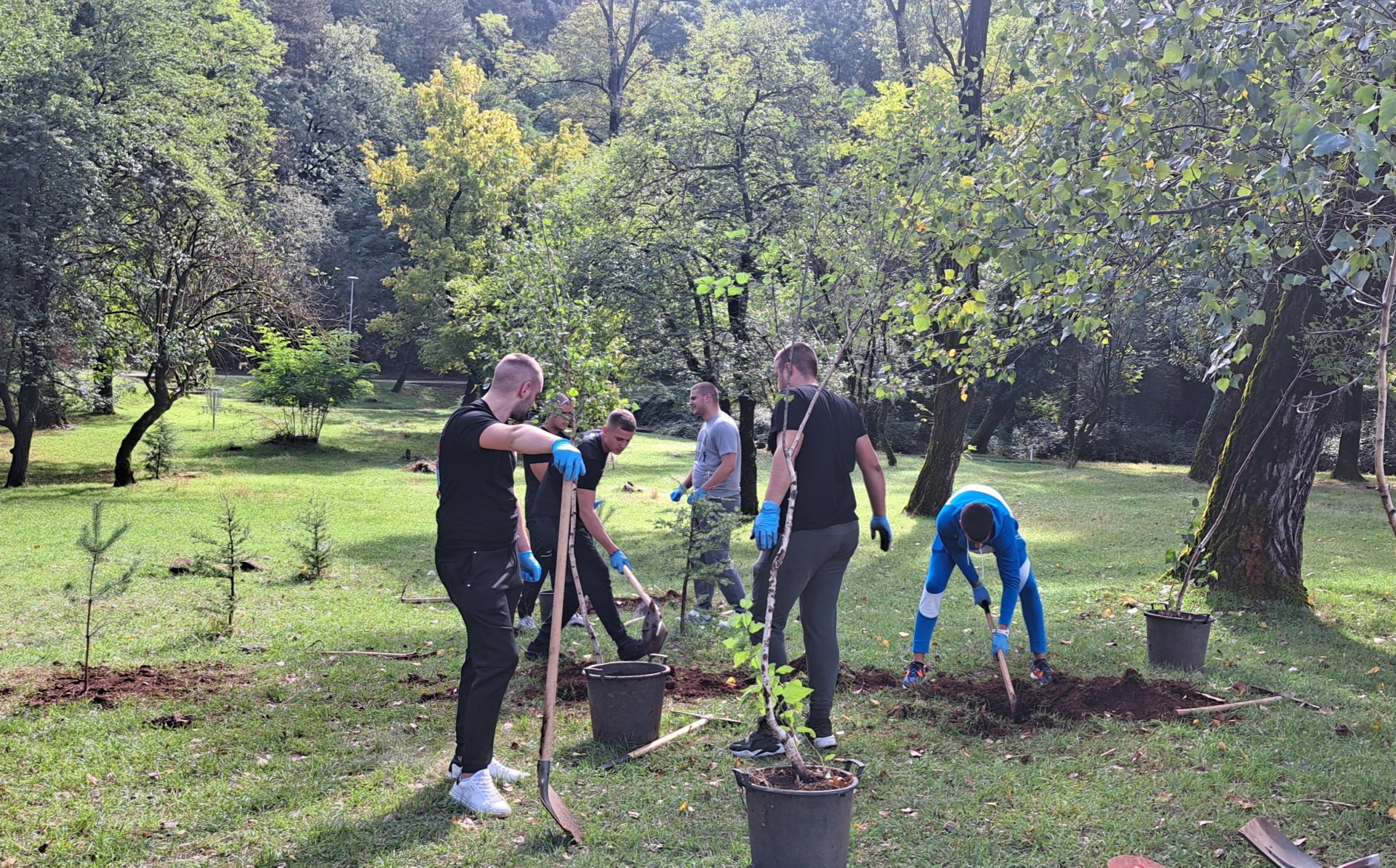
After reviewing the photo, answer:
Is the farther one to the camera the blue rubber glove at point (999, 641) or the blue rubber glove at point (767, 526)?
the blue rubber glove at point (999, 641)

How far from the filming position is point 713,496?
8727mm

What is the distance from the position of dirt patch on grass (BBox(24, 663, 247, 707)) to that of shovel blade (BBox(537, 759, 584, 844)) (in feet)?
10.8

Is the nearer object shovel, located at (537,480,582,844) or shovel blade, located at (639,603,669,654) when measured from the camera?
shovel, located at (537,480,582,844)

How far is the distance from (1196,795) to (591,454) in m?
4.28

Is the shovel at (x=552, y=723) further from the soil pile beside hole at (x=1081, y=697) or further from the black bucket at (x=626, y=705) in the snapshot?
the soil pile beside hole at (x=1081, y=697)

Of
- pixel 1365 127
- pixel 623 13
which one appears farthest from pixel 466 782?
pixel 623 13

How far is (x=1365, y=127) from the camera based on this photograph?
3.26 metres

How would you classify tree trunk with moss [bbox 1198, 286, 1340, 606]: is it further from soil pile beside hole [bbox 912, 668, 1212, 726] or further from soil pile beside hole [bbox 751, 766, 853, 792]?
soil pile beside hole [bbox 751, 766, 853, 792]

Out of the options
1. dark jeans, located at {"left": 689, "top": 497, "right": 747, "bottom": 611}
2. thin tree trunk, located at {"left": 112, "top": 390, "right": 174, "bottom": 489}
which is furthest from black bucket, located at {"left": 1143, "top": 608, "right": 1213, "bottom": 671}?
thin tree trunk, located at {"left": 112, "top": 390, "right": 174, "bottom": 489}

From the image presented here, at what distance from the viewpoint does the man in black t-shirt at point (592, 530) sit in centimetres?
653

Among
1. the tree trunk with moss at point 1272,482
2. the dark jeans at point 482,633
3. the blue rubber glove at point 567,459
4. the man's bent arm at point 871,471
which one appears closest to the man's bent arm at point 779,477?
the man's bent arm at point 871,471

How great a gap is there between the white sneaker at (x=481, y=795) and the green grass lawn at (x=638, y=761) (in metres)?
0.06

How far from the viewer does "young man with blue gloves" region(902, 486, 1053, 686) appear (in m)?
6.06

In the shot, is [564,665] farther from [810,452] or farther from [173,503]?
[173,503]
